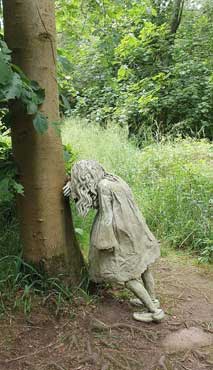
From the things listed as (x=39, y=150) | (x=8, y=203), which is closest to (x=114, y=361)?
(x=39, y=150)

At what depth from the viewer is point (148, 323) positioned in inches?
116

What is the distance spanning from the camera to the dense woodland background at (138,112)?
3.19 m

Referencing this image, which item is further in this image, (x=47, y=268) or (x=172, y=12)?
(x=172, y=12)

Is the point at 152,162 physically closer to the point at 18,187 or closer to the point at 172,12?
the point at 18,187

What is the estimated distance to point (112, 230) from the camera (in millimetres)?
2779

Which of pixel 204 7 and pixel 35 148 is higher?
pixel 204 7

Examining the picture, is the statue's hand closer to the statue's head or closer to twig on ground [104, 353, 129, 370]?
the statue's head

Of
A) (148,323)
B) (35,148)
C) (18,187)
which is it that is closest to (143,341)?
(148,323)

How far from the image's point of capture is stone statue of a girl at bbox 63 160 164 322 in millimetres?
2793

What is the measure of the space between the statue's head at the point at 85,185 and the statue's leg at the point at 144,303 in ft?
1.93

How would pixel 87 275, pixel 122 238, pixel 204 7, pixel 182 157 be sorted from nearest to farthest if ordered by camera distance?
pixel 122 238, pixel 87 275, pixel 182 157, pixel 204 7

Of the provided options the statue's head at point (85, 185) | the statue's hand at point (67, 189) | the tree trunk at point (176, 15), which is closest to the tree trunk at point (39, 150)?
the statue's hand at point (67, 189)

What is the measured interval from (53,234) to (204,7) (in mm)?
11879

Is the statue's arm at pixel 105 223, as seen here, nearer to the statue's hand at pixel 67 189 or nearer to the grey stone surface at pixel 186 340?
the statue's hand at pixel 67 189
